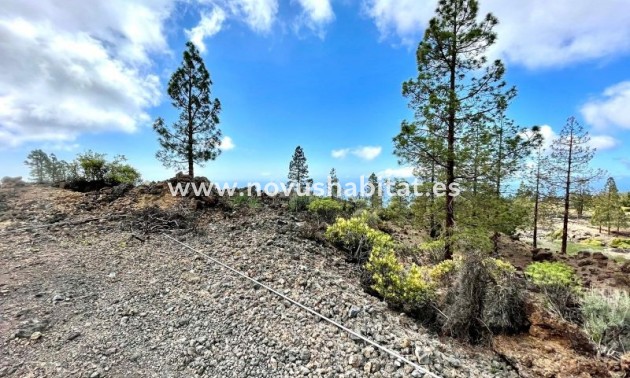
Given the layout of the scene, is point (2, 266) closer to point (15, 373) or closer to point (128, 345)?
point (15, 373)

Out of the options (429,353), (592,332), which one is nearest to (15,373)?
(429,353)

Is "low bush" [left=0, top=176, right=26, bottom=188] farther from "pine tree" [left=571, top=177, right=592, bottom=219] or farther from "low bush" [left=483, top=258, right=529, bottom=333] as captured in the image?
"pine tree" [left=571, top=177, right=592, bottom=219]

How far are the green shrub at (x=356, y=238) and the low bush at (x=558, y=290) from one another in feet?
8.00

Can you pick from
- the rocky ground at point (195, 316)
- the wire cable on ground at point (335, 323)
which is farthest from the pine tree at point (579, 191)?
the wire cable on ground at point (335, 323)

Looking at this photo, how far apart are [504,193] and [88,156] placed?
1533 cm

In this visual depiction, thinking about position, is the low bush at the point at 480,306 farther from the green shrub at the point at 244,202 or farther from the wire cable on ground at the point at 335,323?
the green shrub at the point at 244,202

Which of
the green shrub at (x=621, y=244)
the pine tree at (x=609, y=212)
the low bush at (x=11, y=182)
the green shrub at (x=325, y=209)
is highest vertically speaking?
the low bush at (x=11, y=182)

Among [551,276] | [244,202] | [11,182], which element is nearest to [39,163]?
[11,182]

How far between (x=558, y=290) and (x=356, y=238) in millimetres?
3389

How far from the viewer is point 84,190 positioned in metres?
11.1

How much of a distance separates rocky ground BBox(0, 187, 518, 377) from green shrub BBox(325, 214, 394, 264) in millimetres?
421

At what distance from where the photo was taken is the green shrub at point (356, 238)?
18.8 feet

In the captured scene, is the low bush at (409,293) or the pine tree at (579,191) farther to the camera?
the pine tree at (579,191)

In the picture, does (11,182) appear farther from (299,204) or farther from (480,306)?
(480,306)
